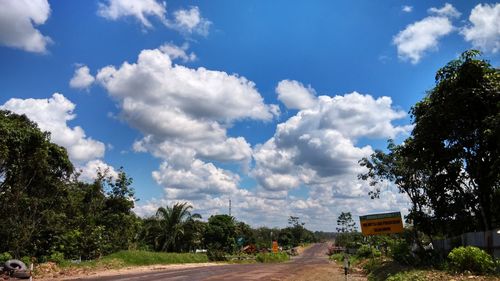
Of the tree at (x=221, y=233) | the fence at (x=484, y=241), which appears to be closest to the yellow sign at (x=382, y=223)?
the fence at (x=484, y=241)

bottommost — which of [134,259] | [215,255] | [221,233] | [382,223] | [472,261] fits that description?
[472,261]

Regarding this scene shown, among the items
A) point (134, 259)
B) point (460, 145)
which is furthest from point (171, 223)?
point (460, 145)

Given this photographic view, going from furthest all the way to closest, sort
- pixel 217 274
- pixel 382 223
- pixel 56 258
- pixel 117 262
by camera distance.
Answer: pixel 117 262
pixel 382 223
pixel 56 258
pixel 217 274

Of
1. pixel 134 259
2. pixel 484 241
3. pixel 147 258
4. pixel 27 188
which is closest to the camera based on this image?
pixel 484 241

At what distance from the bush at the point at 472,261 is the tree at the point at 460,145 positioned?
466 cm

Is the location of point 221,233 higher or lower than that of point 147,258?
higher

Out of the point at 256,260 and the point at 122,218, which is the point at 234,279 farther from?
the point at 256,260

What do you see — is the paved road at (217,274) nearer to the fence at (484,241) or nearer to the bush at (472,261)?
the fence at (484,241)

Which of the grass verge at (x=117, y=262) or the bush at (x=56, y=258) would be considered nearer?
the grass verge at (x=117, y=262)

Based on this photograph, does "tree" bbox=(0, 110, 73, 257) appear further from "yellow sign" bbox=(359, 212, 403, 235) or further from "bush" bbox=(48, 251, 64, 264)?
"yellow sign" bbox=(359, 212, 403, 235)

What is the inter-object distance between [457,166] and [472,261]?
10.4 meters

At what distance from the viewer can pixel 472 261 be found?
1681cm

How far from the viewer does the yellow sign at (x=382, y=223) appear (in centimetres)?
3316

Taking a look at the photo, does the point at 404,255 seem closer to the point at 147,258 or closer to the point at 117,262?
the point at 117,262
